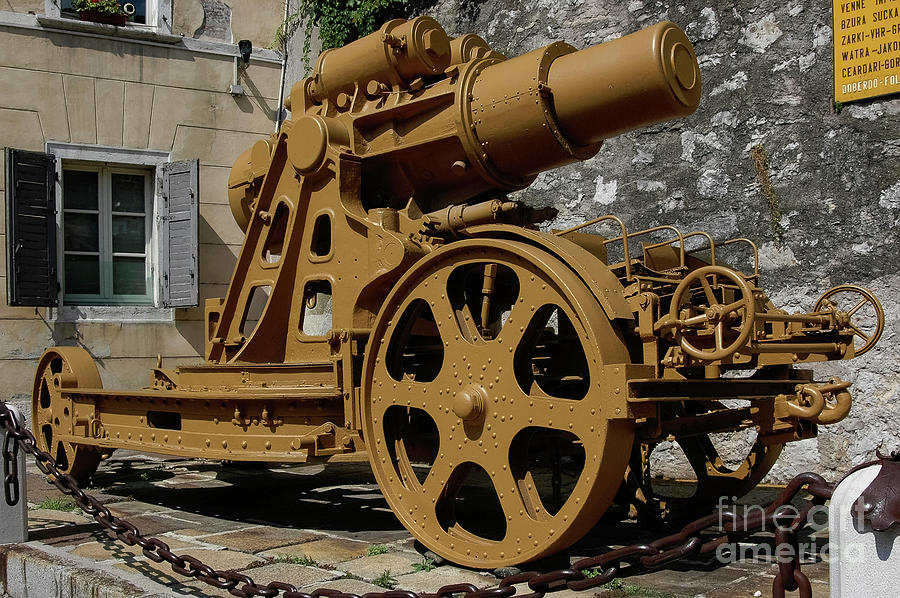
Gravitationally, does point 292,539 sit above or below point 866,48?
below

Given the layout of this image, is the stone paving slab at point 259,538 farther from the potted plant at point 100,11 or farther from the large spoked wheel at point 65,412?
the potted plant at point 100,11

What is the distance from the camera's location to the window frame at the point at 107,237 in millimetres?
10500

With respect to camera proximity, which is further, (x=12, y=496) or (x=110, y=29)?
(x=110, y=29)

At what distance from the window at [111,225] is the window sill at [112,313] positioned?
91 millimetres

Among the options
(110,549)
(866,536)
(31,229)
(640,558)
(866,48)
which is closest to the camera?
(866,536)

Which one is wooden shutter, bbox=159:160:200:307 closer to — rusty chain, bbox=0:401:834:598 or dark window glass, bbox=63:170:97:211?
dark window glass, bbox=63:170:97:211

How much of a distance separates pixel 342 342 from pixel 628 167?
3.64 meters

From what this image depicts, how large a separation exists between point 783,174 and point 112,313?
723 centimetres

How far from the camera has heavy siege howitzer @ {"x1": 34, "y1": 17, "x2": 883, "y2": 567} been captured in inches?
159

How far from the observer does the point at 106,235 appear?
10758 millimetres

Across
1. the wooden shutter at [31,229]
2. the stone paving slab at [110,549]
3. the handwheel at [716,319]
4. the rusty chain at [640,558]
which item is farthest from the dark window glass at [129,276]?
the handwheel at [716,319]

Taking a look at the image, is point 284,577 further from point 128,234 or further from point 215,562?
point 128,234

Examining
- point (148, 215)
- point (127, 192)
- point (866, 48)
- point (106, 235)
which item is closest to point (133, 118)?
point (127, 192)

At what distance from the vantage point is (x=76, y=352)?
7.02 meters
